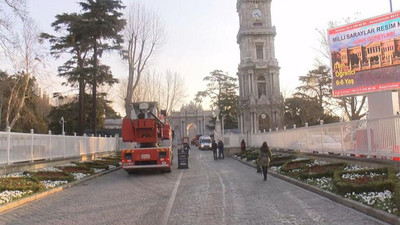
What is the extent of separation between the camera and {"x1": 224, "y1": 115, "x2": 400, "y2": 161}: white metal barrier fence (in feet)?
41.8

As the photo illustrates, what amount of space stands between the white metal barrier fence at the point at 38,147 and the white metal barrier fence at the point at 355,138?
1436cm

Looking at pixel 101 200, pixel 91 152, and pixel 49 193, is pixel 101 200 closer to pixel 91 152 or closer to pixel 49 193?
pixel 49 193

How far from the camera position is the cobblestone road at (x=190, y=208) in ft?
26.7

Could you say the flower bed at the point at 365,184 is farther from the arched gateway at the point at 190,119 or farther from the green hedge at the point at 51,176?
the arched gateway at the point at 190,119

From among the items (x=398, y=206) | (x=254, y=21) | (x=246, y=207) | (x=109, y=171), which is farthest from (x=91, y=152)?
(x=254, y=21)

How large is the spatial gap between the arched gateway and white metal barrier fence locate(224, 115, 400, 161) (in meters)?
83.7

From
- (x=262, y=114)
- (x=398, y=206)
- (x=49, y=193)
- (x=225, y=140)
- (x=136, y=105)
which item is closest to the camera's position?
(x=398, y=206)

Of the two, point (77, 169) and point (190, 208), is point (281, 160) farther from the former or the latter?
point (190, 208)

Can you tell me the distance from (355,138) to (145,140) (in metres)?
10.4

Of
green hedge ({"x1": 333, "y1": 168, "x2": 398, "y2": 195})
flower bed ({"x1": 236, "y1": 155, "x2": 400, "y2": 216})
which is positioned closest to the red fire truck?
flower bed ({"x1": 236, "y1": 155, "x2": 400, "y2": 216})

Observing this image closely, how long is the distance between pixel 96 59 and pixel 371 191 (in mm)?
30658

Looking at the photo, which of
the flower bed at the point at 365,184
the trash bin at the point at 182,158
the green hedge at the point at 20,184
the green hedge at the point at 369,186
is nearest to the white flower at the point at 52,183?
the green hedge at the point at 20,184

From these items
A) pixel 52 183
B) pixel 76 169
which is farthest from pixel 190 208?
pixel 76 169

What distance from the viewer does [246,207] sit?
31.5 feet
